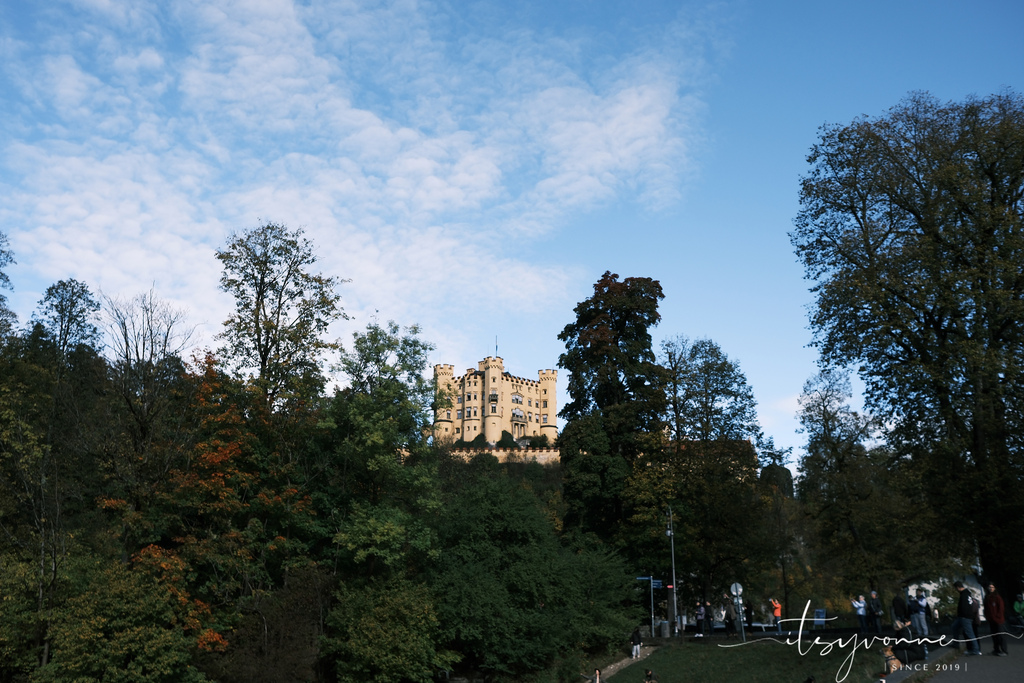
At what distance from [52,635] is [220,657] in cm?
522

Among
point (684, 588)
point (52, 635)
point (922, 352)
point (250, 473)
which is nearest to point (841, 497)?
point (684, 588)

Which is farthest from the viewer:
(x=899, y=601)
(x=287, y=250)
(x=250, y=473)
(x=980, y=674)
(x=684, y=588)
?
(x=684, y=588)

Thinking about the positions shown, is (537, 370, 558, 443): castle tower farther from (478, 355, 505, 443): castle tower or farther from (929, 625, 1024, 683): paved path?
(929, 625, 1024, 683): paved path

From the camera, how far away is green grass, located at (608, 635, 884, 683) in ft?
65.3

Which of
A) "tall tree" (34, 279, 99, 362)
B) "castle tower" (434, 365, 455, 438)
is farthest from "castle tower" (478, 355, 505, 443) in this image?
"tall tree" (34, 279, 99, 362)

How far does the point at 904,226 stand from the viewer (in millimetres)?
27422

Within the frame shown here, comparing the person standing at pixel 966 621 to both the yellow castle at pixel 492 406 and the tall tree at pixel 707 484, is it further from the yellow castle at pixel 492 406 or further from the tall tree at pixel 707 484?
the yellow castle at pixel 492 406

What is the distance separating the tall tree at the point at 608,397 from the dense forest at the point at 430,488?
304 millimetres

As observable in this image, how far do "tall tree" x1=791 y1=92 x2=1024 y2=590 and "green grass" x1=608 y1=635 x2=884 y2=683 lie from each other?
5871 mm

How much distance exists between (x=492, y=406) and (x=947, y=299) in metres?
120

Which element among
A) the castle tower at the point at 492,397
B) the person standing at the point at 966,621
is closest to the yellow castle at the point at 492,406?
the castle tower at the point at 492,397

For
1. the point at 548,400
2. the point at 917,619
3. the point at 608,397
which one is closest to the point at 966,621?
the point at 917,619

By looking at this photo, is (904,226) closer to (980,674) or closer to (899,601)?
(899,601)

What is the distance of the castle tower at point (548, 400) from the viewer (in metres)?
151
